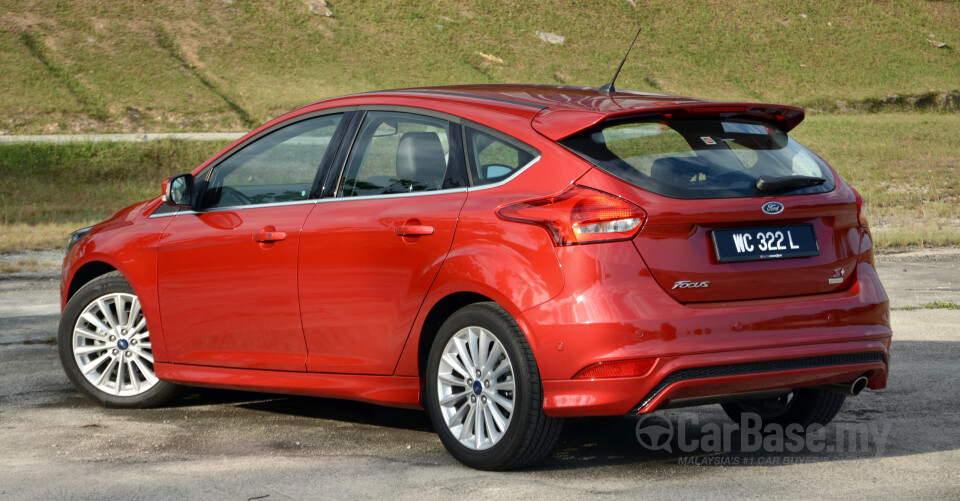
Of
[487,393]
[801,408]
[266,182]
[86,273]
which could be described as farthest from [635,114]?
[86,273]

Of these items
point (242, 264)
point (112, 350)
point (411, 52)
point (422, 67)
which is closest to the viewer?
point (242, 264)

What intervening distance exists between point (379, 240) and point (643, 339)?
1.37m

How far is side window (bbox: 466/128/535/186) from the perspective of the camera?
16.9 ft

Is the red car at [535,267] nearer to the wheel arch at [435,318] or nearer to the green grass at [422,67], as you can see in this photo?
→ the wheel arch at [435,318]

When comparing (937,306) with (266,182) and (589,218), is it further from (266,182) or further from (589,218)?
(589,218)

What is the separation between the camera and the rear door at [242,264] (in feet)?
19.4

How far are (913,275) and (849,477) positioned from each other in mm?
9270

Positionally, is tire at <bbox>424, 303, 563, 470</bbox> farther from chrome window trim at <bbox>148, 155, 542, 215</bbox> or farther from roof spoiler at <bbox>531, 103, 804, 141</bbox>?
roof spoiler at <bbox>531, 103, 804, 141</bbox>

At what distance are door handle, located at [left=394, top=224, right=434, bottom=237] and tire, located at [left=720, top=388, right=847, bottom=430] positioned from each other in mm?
1921

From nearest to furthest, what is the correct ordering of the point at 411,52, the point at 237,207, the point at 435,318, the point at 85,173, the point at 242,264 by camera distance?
the point at 435,318 < the point at 242,264 < the point at 237,207 < the point at 85,173 < the point at 411,52

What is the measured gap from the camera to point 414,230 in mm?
5312

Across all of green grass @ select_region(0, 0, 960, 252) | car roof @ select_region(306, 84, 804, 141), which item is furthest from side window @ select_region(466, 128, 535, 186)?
green grass @ select_region(0, 0, 960, 252)

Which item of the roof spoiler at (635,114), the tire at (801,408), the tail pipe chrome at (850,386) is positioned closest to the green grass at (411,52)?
the tire at (801,408)

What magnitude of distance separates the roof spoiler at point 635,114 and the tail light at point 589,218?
331 millimetres
